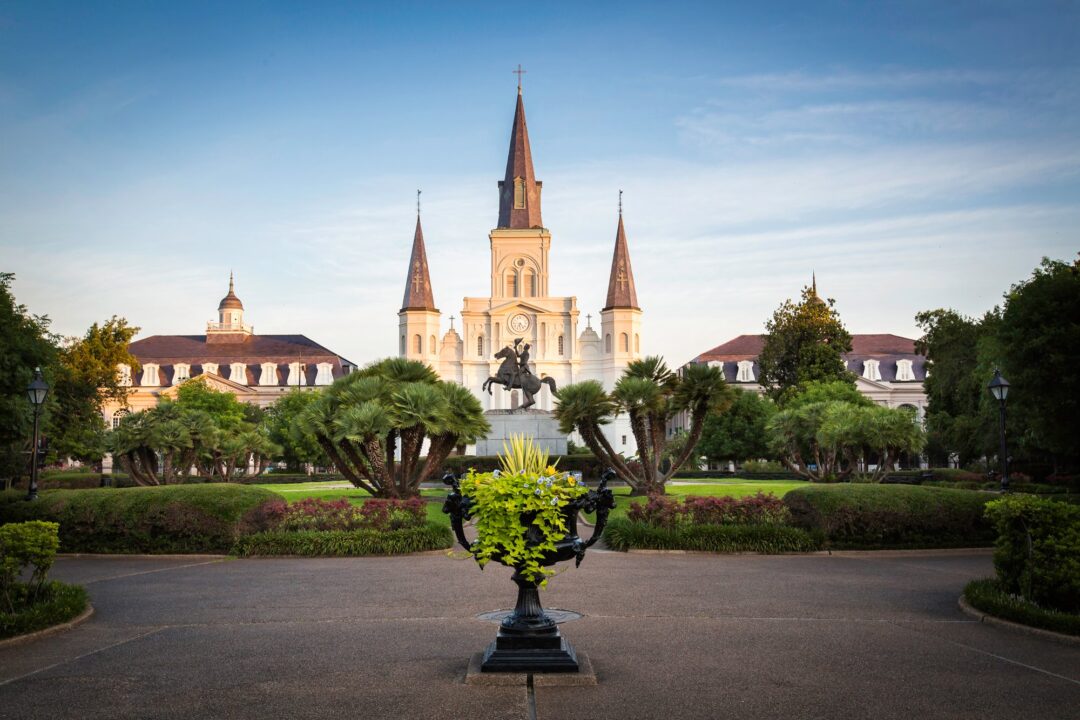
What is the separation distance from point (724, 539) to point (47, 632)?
1173cm

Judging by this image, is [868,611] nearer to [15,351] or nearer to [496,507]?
[496,507]

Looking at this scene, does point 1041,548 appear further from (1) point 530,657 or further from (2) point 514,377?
(2) point 514,377

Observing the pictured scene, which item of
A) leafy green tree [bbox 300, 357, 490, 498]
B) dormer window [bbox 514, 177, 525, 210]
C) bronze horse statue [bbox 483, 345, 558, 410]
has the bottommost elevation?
leafy green tree [bbox 300, 357, 490, 498]

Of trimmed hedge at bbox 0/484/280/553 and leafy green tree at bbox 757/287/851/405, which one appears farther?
leafy green tree at bbox 757/287/851/405

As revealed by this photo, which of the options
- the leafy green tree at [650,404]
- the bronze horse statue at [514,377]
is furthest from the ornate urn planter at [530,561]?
the bronze horse statue at [514,377]

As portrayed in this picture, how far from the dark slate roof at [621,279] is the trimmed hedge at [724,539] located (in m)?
78.6

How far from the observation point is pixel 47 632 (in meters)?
10.1

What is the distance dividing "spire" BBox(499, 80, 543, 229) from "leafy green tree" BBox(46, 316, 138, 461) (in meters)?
49.2

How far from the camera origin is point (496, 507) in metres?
8.27

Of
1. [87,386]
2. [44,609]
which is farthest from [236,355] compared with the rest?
[44,609]

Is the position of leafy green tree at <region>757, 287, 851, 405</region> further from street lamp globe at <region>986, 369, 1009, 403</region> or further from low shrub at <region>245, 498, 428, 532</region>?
low shrub at <region>245, 498, 428, 532</region>

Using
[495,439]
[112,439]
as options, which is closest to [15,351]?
[112,439]

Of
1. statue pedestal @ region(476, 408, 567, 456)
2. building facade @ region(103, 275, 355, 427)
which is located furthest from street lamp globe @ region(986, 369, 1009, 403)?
building facade @ region(103, 275, 355, 427)

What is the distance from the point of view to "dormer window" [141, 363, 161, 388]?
4284 inches
